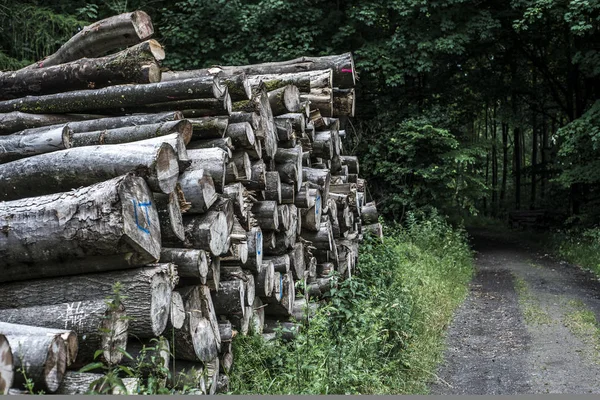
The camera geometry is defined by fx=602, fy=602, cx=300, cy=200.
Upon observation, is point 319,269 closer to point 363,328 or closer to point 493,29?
point 363,328

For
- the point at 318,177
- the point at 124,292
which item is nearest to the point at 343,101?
the point at 318,177

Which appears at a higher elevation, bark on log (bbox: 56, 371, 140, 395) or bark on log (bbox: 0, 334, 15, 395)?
bark on log (bbox: 0, 334, 15, 395)

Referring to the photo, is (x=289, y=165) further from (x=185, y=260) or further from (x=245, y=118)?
(x=185, y=260)

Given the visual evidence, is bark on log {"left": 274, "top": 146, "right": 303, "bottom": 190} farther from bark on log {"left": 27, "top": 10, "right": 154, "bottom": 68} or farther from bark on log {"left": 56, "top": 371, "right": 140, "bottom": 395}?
bark on log {"left": 56, "top": 371, "right": 140, "bottom": 395}

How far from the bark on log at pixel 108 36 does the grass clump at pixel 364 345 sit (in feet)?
12.9

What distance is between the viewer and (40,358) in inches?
124

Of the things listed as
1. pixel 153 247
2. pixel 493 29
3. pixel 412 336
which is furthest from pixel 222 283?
pixel 493 29

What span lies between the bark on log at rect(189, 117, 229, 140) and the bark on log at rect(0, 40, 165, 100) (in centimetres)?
104

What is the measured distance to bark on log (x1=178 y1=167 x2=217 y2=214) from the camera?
15.5 feet

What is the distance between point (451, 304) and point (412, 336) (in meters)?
2.87

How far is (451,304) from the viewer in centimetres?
1004

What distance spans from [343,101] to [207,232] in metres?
5.74

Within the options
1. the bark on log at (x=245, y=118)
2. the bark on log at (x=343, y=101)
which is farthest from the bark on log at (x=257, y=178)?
the bark on log at (x=343, y=101)

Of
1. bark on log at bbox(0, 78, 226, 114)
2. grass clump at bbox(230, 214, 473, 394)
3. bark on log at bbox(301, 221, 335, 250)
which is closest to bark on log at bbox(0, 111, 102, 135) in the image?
bark on log at bbox(0, 78, 226, 114)
